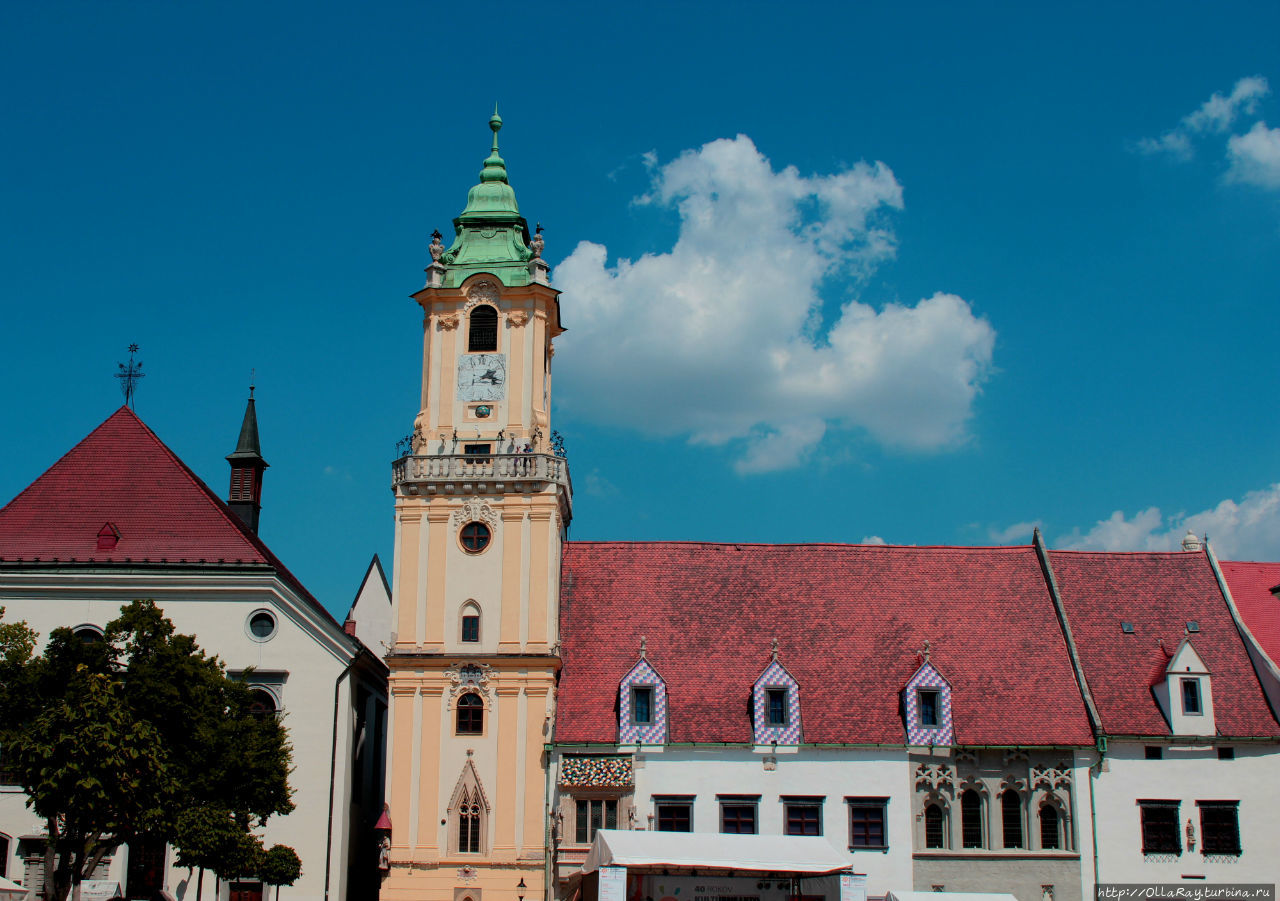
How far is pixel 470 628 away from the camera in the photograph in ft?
136

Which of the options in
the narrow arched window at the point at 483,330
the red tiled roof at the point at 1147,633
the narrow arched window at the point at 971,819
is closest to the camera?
the narrow arched window at the point at 971,819

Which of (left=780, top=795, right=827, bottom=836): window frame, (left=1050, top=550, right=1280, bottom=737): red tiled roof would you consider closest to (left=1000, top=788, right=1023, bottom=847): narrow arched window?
(left=1050, top=550, right=1280, bottom=737): red tiled roof

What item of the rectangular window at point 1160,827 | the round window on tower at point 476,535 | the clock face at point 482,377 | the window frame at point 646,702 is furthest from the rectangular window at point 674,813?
the clock face at point 482,377

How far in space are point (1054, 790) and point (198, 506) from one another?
28333mm

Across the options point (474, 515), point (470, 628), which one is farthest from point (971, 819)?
point (474, 515)

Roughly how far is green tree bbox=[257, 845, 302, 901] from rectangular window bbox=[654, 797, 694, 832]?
10.7 metres

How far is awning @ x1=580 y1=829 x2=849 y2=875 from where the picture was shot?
3425 centimetres

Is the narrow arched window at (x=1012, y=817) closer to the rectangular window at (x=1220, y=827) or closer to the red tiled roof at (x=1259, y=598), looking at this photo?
the rectangular window at (x=1220, y=827)

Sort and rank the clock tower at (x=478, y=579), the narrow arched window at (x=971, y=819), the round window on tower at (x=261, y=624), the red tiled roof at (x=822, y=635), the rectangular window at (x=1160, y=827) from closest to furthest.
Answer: the clock tower at (x=478, y=579) → the rectangular window at (x=1160, y=827) → the narrow arched window at (x=971, y=819) → the round window on tower at (x=261, y=624) → the red tiled roof at (x=822, y=635)

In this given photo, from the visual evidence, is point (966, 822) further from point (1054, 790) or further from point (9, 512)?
point (9, 512)

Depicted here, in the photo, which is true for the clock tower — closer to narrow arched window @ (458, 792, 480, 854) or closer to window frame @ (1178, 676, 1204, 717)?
narrow arched window @ (458, 792, 480, 854)

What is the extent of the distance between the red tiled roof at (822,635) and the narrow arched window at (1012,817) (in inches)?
69.1

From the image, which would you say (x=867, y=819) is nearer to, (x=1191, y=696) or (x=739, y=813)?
(x=739, y=813)

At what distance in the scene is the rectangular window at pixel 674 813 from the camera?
1590 inches
